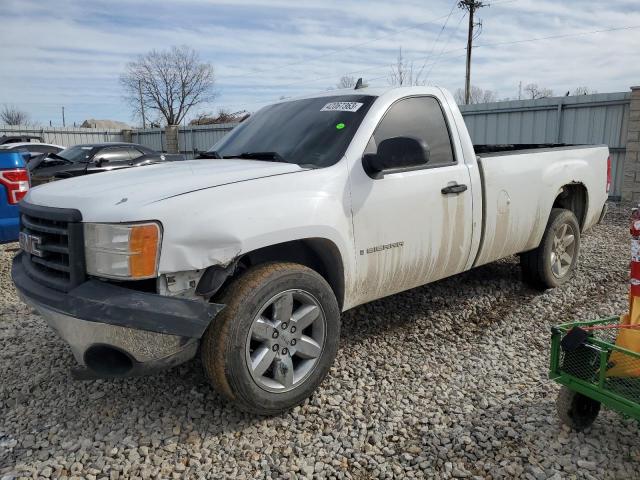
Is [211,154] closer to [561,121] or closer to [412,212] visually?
[412,212]

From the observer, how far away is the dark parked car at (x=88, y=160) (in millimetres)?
11641

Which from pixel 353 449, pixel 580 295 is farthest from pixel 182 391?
pixel 580 295

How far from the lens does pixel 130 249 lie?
8.19ft

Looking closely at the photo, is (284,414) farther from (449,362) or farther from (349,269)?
(449,362)

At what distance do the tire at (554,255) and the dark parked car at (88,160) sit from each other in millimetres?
8357

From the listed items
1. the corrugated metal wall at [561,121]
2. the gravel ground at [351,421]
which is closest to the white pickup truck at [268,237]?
the gravel ground at [351,421]

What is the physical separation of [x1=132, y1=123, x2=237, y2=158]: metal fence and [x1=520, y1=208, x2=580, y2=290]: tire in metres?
16.7

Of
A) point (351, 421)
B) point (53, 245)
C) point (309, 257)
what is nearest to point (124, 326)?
point (53, 245)

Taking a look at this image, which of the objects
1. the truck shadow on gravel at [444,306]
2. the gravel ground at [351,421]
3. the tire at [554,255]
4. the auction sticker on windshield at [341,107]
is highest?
the auction sticker on windshield at [341,107]

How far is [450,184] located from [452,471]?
2006 mm

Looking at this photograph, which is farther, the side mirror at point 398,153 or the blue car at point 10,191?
the blue car at point 10,191

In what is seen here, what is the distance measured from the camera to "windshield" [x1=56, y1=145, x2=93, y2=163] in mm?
12788

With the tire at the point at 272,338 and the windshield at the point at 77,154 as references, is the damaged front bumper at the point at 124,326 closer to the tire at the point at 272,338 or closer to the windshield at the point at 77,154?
the tire at the point at 272,338

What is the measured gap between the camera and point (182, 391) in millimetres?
3357
